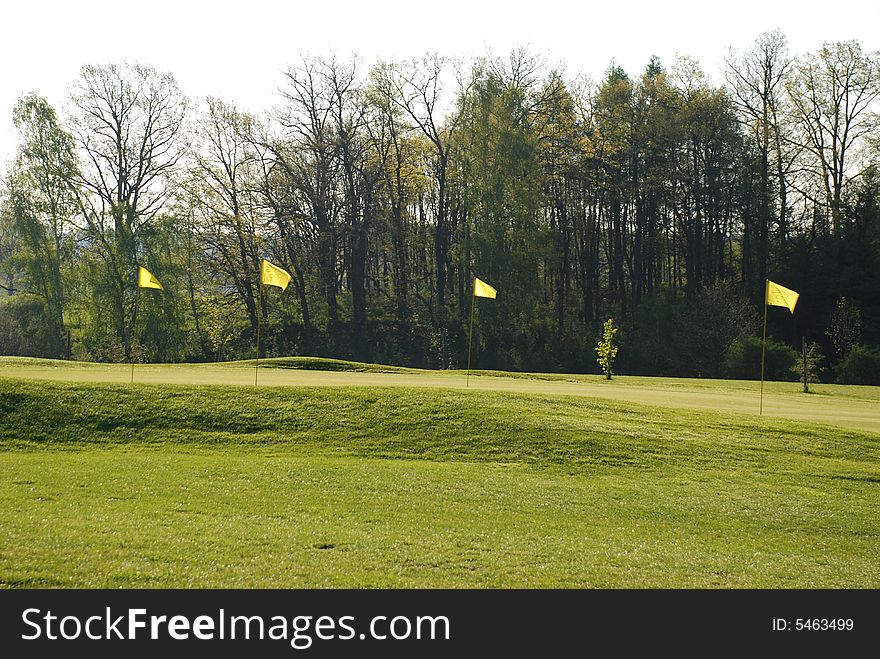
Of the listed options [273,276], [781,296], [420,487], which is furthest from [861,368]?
[420,487]

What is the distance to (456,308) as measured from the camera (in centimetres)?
4772

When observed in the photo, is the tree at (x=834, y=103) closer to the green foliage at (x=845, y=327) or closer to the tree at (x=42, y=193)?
the green foliage at (x=845, y=327)

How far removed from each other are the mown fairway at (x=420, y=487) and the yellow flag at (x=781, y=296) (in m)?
2.49

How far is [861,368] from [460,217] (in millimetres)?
25532

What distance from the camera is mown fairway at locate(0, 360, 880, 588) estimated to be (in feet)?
24.2

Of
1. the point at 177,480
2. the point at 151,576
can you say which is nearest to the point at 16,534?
the point at 151,576

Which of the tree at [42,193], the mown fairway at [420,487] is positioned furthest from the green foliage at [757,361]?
the tree at [42,193]

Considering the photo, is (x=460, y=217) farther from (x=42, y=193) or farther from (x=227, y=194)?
(x=42, y=193)

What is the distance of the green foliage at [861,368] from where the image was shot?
110 feet

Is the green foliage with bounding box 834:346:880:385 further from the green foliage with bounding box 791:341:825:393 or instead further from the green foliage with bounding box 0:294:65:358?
the green foliage with bounding box 0:294:65:358

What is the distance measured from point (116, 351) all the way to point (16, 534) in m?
39.6
